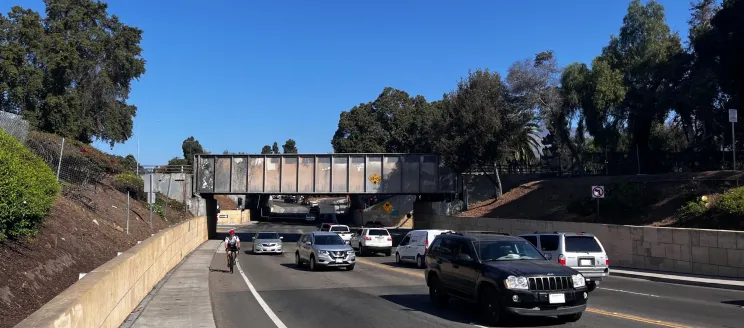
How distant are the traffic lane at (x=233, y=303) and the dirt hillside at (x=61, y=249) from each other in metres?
2.85

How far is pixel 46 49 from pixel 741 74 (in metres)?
42.5

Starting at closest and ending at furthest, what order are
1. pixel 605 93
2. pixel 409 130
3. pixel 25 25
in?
1. pixel 25 25
2. pixel 605 93
3. pixel 409 130

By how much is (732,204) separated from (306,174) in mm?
32460

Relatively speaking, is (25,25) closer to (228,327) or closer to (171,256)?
(171,256)

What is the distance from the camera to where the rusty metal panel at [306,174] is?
4881 cm

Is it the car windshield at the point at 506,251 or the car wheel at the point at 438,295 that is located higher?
the car windshield at the point at 506,251

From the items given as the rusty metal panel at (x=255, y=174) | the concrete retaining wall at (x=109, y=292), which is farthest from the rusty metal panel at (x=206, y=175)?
the concrete retaining wall at (x=109, y=292)

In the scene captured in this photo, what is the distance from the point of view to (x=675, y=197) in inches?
1161

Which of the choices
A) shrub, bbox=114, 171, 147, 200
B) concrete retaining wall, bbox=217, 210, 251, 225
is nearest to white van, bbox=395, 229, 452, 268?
shrub, bbox=114, 171, 147, 200

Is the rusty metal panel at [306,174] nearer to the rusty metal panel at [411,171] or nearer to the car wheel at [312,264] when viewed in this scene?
the rusty metal panel at [411,171]

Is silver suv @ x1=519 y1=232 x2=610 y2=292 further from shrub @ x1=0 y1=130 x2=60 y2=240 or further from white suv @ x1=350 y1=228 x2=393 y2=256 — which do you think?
white suv @ x1=350 y1=228 x2=393 y2=256

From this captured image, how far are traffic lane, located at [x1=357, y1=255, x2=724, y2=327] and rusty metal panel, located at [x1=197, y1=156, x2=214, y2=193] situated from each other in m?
37.9

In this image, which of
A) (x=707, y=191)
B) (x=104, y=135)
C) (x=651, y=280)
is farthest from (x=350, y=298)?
(x=104, y=135)

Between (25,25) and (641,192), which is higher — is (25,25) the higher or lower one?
the higher one
